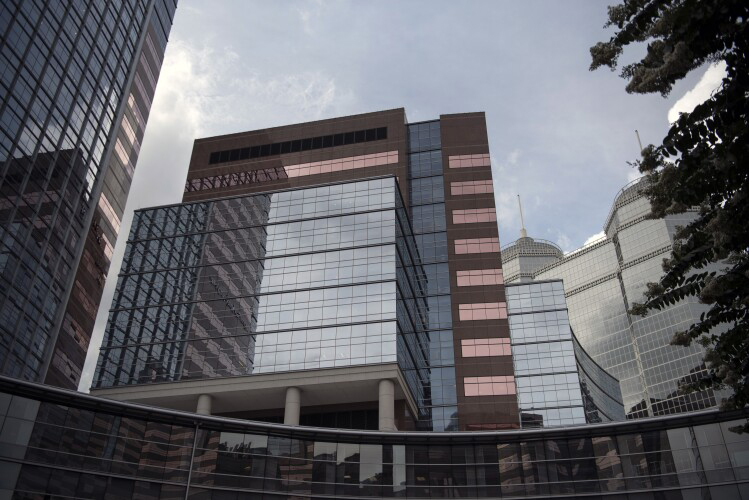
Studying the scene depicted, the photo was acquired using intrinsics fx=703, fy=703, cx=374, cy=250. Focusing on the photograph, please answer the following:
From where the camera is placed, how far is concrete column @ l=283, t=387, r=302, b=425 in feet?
189

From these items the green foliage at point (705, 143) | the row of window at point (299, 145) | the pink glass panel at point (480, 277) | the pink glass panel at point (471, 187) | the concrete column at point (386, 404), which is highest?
the row of window at point (299, 145)

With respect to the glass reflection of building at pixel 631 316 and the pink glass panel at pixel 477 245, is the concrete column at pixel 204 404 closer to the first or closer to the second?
the pink glass panel at pixel 477 245

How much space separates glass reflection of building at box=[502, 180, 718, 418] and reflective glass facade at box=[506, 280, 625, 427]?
6448 cm

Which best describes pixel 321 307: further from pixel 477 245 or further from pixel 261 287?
pixel 477 245

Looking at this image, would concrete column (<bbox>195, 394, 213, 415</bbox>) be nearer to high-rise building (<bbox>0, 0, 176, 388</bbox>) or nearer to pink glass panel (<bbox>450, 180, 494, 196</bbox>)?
high-rise building (<bbox>0, 0, 176, 388</bbox>)

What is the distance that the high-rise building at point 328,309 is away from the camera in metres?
59.9

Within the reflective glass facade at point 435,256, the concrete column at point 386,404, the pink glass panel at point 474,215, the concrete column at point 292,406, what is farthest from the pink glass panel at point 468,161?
the concrete column at point 292,406

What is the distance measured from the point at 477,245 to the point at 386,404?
28.2 metres

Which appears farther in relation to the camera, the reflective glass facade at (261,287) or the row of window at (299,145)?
the row of window at (299,145)

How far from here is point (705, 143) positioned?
1420 centimetres

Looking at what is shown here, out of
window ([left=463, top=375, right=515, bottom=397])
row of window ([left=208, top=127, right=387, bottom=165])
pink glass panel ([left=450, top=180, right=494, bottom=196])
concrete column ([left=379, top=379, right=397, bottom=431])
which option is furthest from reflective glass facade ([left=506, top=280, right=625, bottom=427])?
row of window ([left=208, top=127, right=387, bottom=165])

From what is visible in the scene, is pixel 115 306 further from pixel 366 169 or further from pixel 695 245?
pixel 695 245

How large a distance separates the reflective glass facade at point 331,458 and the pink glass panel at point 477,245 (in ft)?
124

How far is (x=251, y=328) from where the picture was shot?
6250 centimetres
